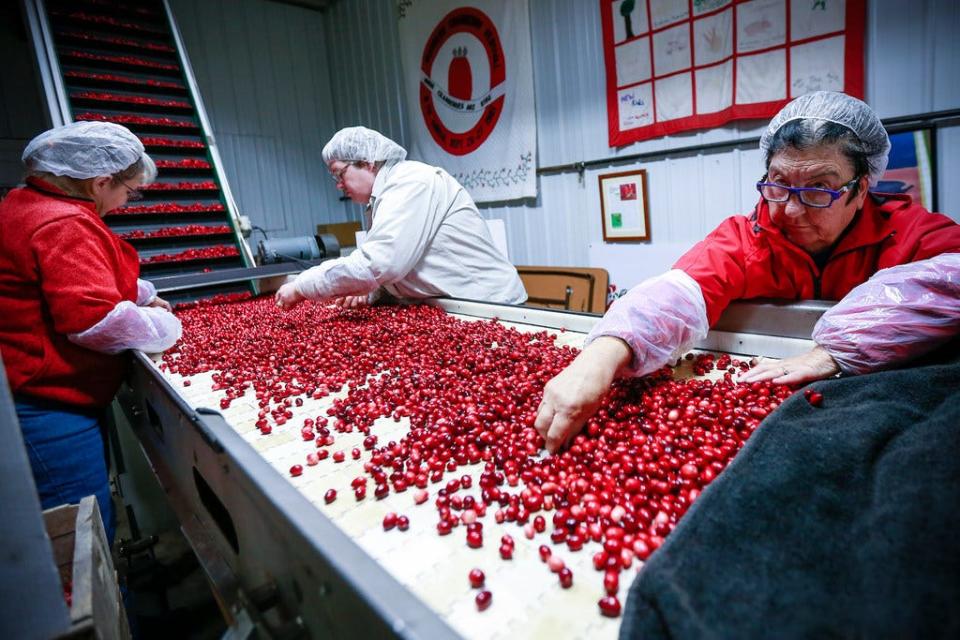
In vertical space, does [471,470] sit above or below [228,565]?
above

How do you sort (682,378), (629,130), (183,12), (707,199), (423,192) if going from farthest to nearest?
(183,12), (629,130), (707,199), (423,192), (682,378)

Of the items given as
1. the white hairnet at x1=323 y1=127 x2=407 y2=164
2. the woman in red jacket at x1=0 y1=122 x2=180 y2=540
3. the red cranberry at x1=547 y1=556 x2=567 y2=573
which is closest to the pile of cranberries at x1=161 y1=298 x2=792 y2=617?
the red cranberry at x1=547 y1=556 x2=567 y2=573

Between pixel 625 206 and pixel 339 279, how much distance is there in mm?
2724

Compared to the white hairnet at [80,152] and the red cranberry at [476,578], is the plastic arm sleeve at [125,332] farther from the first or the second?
the red cranberry at [476,578]

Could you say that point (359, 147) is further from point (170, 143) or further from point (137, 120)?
point (137, 120)

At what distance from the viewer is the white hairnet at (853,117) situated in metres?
1.42

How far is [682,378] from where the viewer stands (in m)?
1.51

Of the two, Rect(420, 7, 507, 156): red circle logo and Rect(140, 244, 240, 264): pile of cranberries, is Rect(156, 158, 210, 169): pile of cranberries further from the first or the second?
Rect(420, 7, 507, 156): red circle logo

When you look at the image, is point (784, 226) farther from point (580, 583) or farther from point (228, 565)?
point (228, 565)

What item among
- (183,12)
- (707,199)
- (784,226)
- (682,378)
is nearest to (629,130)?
(707,199)

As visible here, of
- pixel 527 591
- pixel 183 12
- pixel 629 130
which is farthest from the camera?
pixel 183 12

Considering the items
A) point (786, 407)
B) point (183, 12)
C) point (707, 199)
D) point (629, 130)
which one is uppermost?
point (183, 12)

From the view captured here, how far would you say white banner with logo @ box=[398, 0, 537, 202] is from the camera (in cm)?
492

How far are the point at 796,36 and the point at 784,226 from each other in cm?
244
